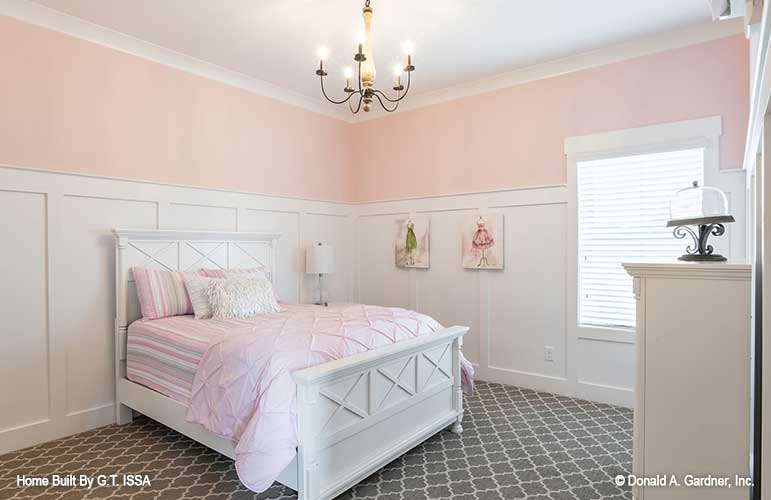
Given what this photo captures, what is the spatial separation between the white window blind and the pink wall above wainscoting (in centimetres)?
26

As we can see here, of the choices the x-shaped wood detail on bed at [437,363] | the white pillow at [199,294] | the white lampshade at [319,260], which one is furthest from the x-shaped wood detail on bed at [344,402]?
the white lampshade at [319,260]

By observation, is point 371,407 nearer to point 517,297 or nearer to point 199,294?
point 199,294

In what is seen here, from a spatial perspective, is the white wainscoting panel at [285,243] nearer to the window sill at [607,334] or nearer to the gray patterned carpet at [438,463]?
the gray patterned carpet at [438,463]

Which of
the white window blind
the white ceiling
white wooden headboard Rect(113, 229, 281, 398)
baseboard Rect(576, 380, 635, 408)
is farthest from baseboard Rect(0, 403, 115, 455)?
the white window blind

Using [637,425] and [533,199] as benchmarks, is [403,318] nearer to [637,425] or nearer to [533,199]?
[637,425]

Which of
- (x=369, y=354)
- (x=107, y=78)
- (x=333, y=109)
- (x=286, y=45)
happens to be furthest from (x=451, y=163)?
(x=107, y=78)

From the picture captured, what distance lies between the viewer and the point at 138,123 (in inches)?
139

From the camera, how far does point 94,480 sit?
248 cm

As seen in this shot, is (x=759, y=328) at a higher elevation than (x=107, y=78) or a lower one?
lower

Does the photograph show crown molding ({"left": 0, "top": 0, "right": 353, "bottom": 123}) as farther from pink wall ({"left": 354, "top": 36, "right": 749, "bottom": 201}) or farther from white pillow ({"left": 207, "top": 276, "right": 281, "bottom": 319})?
white pillow ({"left": 207, "top": 276, "right": 281, "bottom": 319})

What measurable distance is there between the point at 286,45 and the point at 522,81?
216 cm

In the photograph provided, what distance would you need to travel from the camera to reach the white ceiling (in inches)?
117

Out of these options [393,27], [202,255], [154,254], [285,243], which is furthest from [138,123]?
[393,27]

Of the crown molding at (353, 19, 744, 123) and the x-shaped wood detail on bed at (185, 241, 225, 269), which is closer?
the crown molding at (353, 19, 744, 123)
